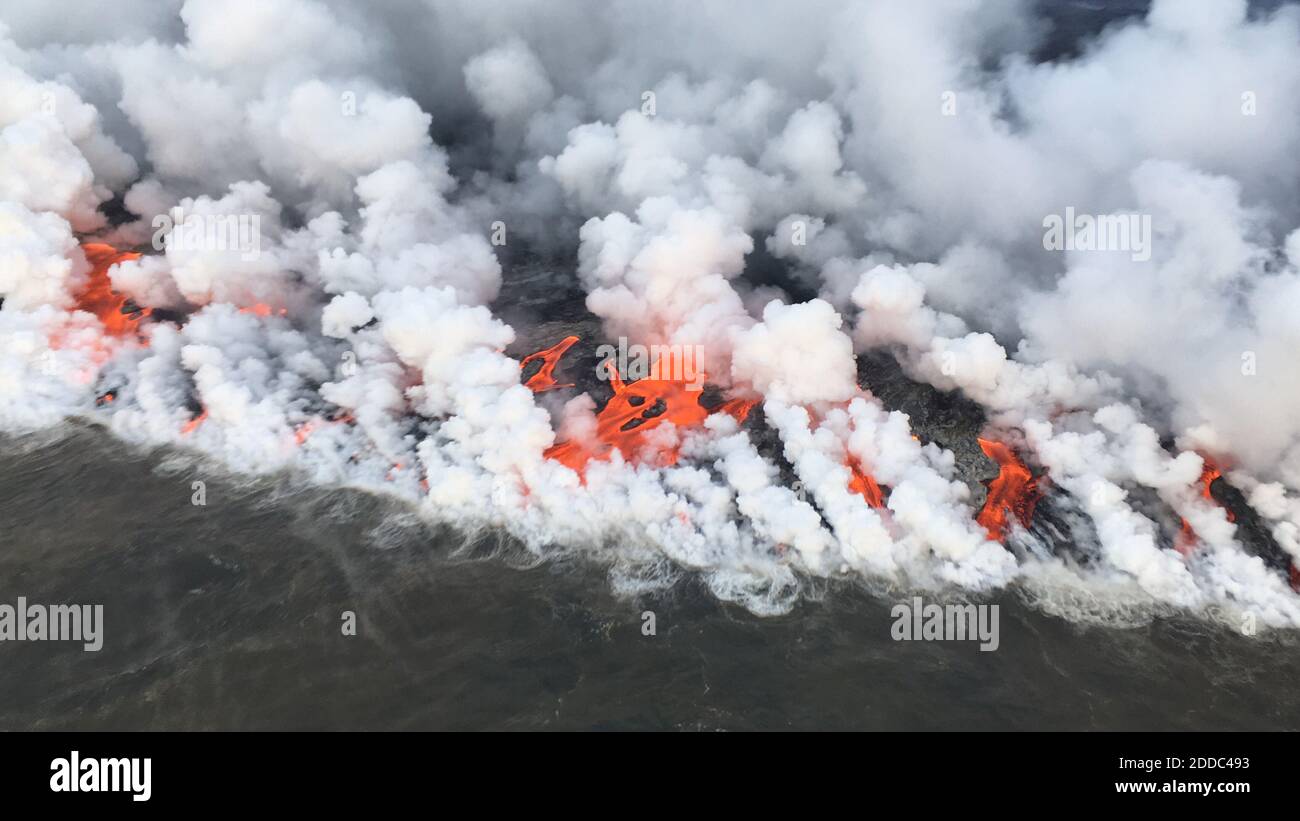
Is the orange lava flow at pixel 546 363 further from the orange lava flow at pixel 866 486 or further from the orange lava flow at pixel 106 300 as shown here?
the orange lava flow at pixel 106 300

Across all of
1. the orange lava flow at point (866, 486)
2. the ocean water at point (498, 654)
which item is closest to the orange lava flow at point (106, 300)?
the ocean water at point (498, 654)

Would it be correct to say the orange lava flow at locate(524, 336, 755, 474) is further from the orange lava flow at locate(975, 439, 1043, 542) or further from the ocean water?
the orange lava flow at locate(975, 439, 1043, 542)

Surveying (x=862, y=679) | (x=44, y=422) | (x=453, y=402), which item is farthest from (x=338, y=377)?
(x=862, y=679)

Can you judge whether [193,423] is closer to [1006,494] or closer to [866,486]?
[866,486]

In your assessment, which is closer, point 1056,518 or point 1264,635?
point 1264,635

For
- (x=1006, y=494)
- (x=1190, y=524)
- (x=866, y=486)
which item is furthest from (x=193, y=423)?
(x=1190, y=524)

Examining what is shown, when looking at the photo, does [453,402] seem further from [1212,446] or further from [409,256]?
[1212,446]

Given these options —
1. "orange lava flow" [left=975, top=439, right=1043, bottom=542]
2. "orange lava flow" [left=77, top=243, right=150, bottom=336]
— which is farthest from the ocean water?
"orange lava flow" [left=77, top=243, right=150, bottom=336]
